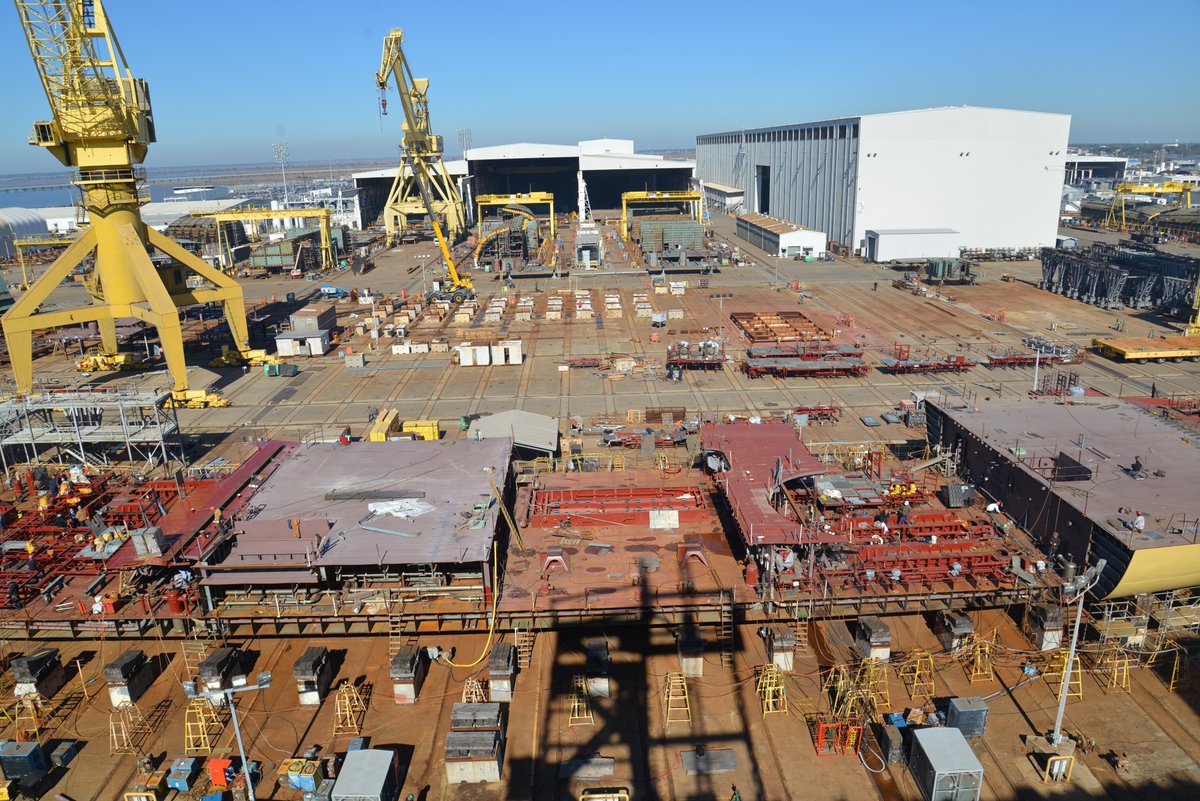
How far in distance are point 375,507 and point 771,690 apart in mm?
12307

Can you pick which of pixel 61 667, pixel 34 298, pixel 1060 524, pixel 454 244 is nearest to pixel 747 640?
pixel 1060 524

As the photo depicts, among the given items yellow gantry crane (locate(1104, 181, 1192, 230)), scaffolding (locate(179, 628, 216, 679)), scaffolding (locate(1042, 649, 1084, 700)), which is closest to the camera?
scaffolding (locate(1042, 649, 1084, 700))

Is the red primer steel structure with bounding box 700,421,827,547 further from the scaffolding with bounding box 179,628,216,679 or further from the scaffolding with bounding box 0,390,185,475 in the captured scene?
the scaffolding with bounding box 0,390,185,475

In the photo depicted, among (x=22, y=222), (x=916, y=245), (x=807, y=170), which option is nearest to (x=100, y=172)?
(x=916, y=245)

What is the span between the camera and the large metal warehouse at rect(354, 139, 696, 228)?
126 metres

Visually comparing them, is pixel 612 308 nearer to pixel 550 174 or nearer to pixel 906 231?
pixel 906 231

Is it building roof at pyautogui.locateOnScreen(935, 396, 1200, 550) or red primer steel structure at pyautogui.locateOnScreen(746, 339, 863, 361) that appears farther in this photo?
red primer steel structure at pyautogui.locateOnScreen(746, 339, 863, 361)

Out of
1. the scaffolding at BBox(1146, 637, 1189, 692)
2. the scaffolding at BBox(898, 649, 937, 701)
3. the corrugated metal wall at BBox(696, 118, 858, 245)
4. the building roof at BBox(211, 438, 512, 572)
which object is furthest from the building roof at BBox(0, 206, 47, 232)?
the scaffolding at BBox(1146, 637, 1189, 692)

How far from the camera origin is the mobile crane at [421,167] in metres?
73.9

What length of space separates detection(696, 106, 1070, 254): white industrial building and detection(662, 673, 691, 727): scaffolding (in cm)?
7741

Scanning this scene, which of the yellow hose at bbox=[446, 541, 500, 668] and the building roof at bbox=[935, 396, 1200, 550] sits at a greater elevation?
the building roof at bbox=[935, 396, 1200, 550]

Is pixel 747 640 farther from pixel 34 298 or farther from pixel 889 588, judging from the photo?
pixel 34 298

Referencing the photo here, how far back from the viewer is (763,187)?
417ft

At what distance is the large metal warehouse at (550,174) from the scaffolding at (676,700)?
116m
